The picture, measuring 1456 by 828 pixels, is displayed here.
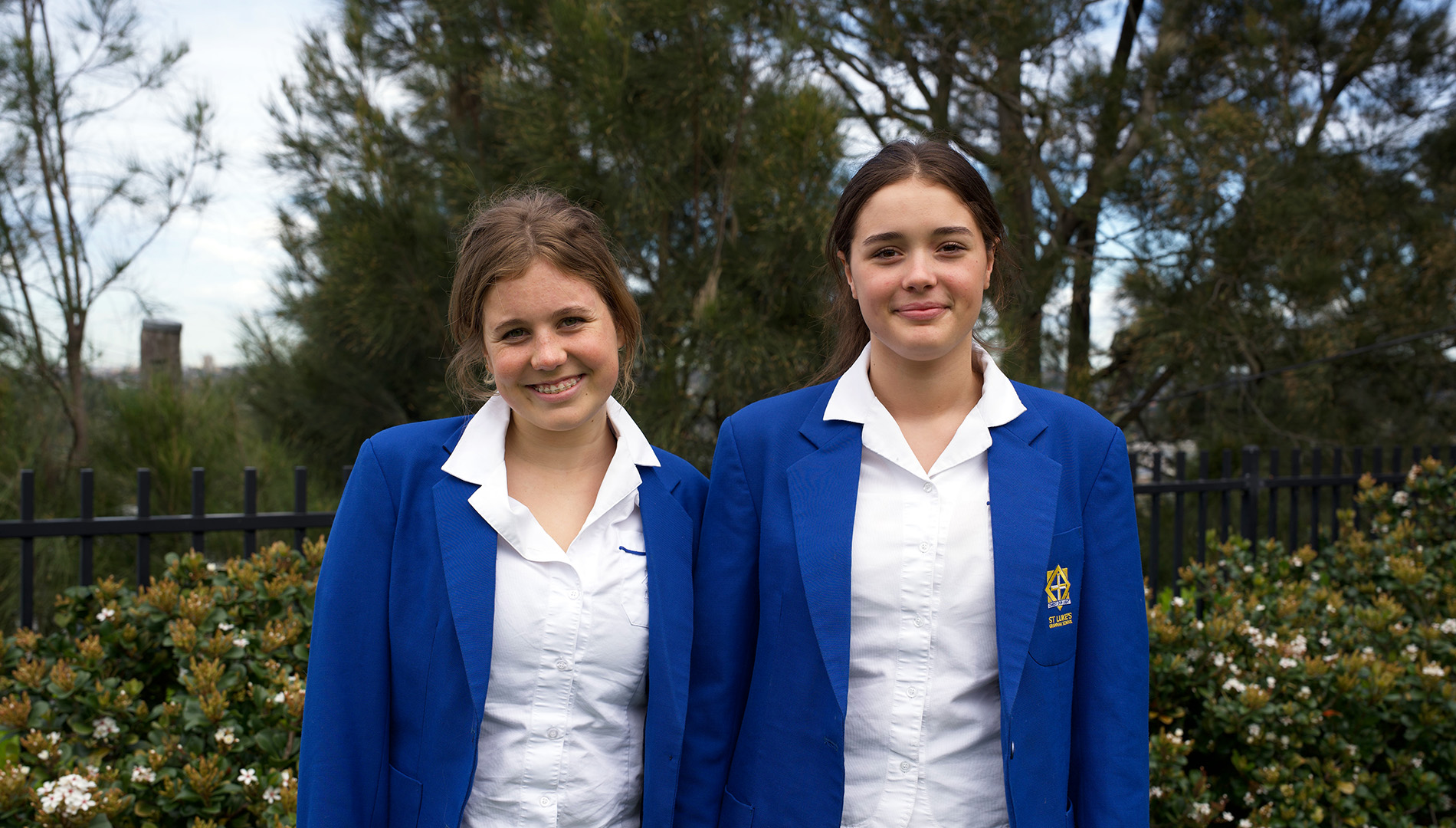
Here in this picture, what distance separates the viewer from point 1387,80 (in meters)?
6.69

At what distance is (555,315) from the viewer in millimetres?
1462

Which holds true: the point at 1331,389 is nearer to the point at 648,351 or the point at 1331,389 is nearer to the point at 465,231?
the point at 648,351

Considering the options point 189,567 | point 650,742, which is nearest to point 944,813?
point 650,742

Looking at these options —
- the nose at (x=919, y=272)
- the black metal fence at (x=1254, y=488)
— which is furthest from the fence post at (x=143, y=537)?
the black metal fence at (x=1254, y=488)

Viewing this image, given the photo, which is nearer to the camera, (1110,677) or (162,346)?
(1110,677)

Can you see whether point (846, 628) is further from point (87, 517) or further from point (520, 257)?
point (87, 517)

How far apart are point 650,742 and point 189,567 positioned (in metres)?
2.14

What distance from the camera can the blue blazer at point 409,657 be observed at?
1.34m

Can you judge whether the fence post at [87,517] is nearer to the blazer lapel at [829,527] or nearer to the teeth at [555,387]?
the teeth at [555,387]

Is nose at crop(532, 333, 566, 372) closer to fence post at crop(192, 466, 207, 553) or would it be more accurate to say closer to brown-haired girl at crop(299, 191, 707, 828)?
brown-haired girl at crop(299, 191, 707, 828)

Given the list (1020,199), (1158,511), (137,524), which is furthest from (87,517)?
(1020,199)

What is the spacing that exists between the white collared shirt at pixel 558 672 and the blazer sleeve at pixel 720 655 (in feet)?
0.28

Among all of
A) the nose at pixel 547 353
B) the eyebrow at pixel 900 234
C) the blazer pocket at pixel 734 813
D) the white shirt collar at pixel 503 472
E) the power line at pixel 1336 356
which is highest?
the power line at pixel 1336 356

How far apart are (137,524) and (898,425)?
3.06m
